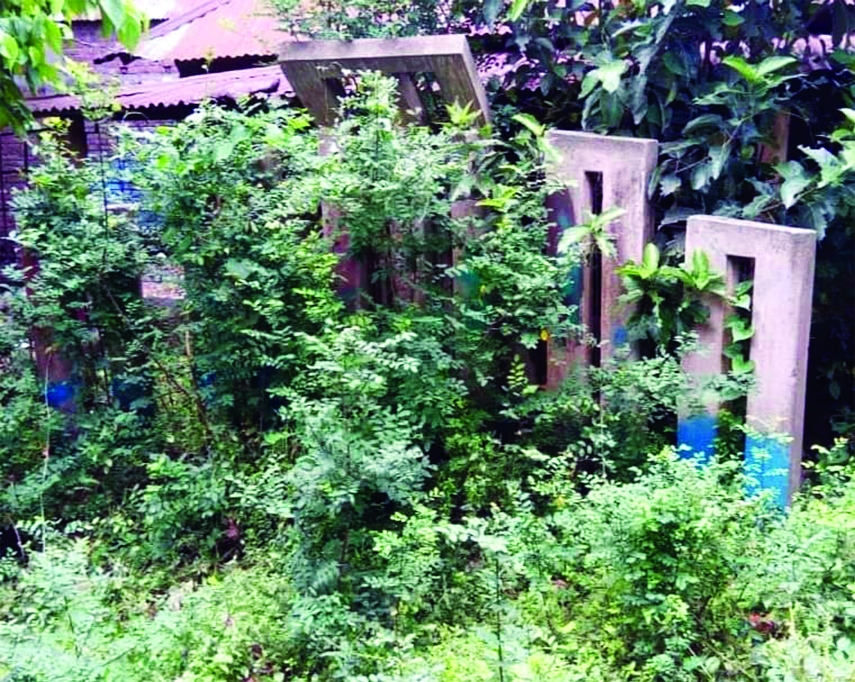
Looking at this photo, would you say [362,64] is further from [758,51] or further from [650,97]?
[758,51]

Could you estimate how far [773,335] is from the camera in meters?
3.16

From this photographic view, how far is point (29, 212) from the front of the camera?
353cm

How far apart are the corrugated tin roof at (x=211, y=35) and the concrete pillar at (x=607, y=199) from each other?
2.63 meters

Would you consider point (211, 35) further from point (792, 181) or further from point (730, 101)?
point (792, 181)

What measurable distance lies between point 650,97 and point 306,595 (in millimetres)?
2549

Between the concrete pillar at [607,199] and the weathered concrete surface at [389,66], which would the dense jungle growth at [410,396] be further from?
the weathered concrete surface at [389,66]

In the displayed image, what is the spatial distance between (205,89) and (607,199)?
8.82 ft

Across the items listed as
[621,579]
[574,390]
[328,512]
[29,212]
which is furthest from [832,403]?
[29,212]

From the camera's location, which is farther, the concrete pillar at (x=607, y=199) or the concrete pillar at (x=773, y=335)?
the concrete pillar at (x=607, y=199)

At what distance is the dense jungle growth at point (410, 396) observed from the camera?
8.32 feet

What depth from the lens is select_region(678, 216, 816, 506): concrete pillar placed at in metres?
3.09

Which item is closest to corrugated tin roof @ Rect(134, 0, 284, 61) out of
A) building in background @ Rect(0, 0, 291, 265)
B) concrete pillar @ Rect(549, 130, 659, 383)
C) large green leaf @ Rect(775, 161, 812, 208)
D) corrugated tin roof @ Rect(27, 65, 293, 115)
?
building in background @ Rect(0, 0, 291, 265)

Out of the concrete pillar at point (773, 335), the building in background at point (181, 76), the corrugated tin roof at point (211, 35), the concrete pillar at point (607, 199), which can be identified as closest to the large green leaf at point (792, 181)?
→ the concrete pillar at point (773, 335)

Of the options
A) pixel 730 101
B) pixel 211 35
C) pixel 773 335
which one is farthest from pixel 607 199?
pixel 211 35
